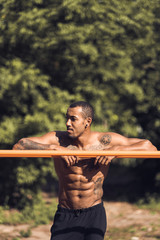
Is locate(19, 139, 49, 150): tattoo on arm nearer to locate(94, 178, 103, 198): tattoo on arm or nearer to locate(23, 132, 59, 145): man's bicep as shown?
locate(23, 132, 59, 145): man's bicep

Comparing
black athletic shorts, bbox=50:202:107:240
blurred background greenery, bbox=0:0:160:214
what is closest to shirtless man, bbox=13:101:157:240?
black athletic shorts, bbox=50:202:107:240

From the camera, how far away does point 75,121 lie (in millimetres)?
3748

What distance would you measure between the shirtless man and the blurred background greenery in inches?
163

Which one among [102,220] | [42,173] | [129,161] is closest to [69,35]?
[42,173]

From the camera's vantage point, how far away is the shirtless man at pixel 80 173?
12.4 feet

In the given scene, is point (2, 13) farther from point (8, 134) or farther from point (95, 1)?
point (8, 134)

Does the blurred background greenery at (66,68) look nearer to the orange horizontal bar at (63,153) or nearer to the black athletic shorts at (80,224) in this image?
the black athletic shorts at (80,224)

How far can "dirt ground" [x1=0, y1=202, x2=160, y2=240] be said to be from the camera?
7.40 meters

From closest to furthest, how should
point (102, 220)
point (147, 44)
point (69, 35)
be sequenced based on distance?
point (102, 220) → point (69, 35) → point (147, 44)

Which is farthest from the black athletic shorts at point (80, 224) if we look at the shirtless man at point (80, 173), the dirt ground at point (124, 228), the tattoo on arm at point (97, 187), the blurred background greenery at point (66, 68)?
the blurred background greenery at point (66, 68)

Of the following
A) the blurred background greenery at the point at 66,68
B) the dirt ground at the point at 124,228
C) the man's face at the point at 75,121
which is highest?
the man's face at the point at 75,121

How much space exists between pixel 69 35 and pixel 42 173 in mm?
3202

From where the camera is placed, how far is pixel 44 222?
868 centimetres

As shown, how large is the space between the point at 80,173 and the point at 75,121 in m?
0.58
